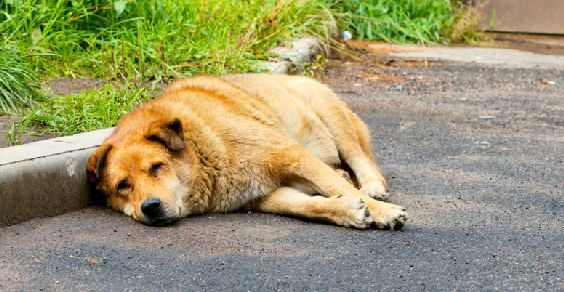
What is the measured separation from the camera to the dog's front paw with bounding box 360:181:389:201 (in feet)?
18.4

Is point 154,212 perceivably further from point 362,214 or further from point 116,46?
point 116,46

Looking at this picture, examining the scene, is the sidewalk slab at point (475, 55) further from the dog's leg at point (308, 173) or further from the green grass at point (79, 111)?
the dog's leg at point (308, 173)

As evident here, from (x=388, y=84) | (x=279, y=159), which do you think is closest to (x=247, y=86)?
(x=279, y=159)

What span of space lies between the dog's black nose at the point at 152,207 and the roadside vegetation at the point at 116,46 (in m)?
1.52

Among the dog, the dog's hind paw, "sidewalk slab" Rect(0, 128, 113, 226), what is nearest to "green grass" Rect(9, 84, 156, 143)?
"sidewalk slab" Rect(0, 128, 113, 226)

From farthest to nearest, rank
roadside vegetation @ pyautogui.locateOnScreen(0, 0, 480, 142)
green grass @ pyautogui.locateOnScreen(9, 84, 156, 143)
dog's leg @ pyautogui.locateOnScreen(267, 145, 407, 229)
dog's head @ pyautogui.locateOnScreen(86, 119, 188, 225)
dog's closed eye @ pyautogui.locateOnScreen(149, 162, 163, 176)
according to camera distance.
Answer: roadside vegetation @ pyautogui.locateOnScreen(0, 0, 480, 142), green grass @ pyautogui.locateOnScreen(9, 84, 156, 143), dog's leg @ pyautogui.locateOnScreen(267, 145, 407, 229), dog's closed eye @ pyautogui.locateOnScreen(149, 162, 163, 176), dog's head @ pyautogui.locateOnScreen(86, 119, 188, 225)

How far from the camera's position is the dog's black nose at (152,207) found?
492 centimetres

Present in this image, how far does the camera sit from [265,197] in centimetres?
540

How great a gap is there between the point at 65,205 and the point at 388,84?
19.1 ft

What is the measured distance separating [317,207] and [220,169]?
63 centimetres

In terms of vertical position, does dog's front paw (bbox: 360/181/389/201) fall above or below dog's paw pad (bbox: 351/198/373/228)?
below

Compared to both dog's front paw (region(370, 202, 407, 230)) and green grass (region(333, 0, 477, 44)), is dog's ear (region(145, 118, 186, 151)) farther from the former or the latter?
green grass (region(333, 0, 477, 44))

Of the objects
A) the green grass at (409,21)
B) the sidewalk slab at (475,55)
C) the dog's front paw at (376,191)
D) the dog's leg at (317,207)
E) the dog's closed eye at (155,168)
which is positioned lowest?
the sidewalk slab at (475,55)

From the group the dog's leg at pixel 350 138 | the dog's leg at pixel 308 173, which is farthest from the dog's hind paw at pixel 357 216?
the dog's leg at pixel 350 138
